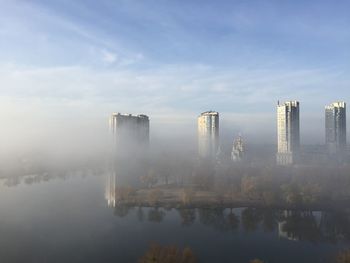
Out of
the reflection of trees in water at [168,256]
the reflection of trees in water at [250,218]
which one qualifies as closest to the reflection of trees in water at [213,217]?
the reflection of trees in water at [250,218]

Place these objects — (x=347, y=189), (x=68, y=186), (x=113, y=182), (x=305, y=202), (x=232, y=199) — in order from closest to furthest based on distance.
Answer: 1. (x=305, y=202)
2. (x=232, y=199)
3. (x=347, y=189)
4. (x=68, y=186)
5. (x=113, y=182)

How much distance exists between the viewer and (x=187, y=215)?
1988cm

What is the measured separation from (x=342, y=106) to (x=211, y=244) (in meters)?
34.4

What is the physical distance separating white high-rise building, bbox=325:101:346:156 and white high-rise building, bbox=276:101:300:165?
607 centimetres

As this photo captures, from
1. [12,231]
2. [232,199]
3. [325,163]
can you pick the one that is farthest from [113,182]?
[325,163]

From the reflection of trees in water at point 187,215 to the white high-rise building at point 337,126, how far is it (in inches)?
1136

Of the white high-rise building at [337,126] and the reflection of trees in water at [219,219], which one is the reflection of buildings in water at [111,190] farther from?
the white high-rise building at [337,126]

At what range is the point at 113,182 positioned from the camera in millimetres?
31594

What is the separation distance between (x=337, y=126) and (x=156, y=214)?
104 feet

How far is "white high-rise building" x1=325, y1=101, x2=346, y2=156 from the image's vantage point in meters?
42.6

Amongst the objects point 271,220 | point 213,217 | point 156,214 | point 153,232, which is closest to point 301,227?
point 271,220

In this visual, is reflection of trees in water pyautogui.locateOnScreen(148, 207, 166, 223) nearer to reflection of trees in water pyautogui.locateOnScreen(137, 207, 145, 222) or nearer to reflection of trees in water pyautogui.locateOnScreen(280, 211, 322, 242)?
reflection of trees in water pyautogui.locateOnScreen(137, 207, 145, 222)

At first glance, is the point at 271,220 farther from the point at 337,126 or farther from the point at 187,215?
the point at 337,126

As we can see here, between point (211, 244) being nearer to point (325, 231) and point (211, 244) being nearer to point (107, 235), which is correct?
point (107, 235)
